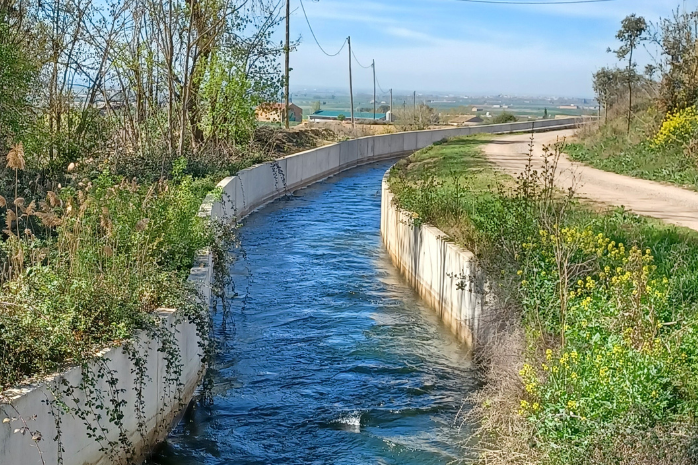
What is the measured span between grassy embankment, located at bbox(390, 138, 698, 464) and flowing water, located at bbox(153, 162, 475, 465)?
0.75 metres

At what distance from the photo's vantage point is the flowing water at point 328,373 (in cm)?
867

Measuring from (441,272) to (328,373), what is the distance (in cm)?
306

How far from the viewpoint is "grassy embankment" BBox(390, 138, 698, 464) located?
628cm

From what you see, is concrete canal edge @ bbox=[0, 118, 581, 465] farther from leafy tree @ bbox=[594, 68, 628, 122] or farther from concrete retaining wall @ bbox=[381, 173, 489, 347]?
Answer: leafy tree @ bbox=[594, 68, 628, 122]

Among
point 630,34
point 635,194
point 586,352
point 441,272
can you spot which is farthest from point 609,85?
point 586,352

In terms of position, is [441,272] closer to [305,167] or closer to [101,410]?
[101,410]

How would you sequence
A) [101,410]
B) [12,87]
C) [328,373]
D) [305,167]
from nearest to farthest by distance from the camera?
[101,410], [328,373], [12,87], [305,167]

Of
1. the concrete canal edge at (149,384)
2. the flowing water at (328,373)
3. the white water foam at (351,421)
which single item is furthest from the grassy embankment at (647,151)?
the white water foam at (351,421)

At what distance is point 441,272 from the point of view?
520 inches

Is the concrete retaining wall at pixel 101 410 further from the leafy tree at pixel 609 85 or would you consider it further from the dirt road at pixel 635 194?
the leafy tree at pixel 609 85

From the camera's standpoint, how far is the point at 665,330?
24.6 ft

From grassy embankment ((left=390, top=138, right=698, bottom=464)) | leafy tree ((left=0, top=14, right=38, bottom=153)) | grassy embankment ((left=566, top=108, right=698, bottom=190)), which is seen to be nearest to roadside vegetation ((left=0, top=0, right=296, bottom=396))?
leafy tree ((left=0, top=14, right=38, bottom=153))

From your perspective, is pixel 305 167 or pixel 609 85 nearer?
pixel 305 167

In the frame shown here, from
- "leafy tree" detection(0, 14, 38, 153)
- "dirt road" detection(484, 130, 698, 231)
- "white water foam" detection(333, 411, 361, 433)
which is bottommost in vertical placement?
"white water foam" detection(333, 411, 361, 433)
